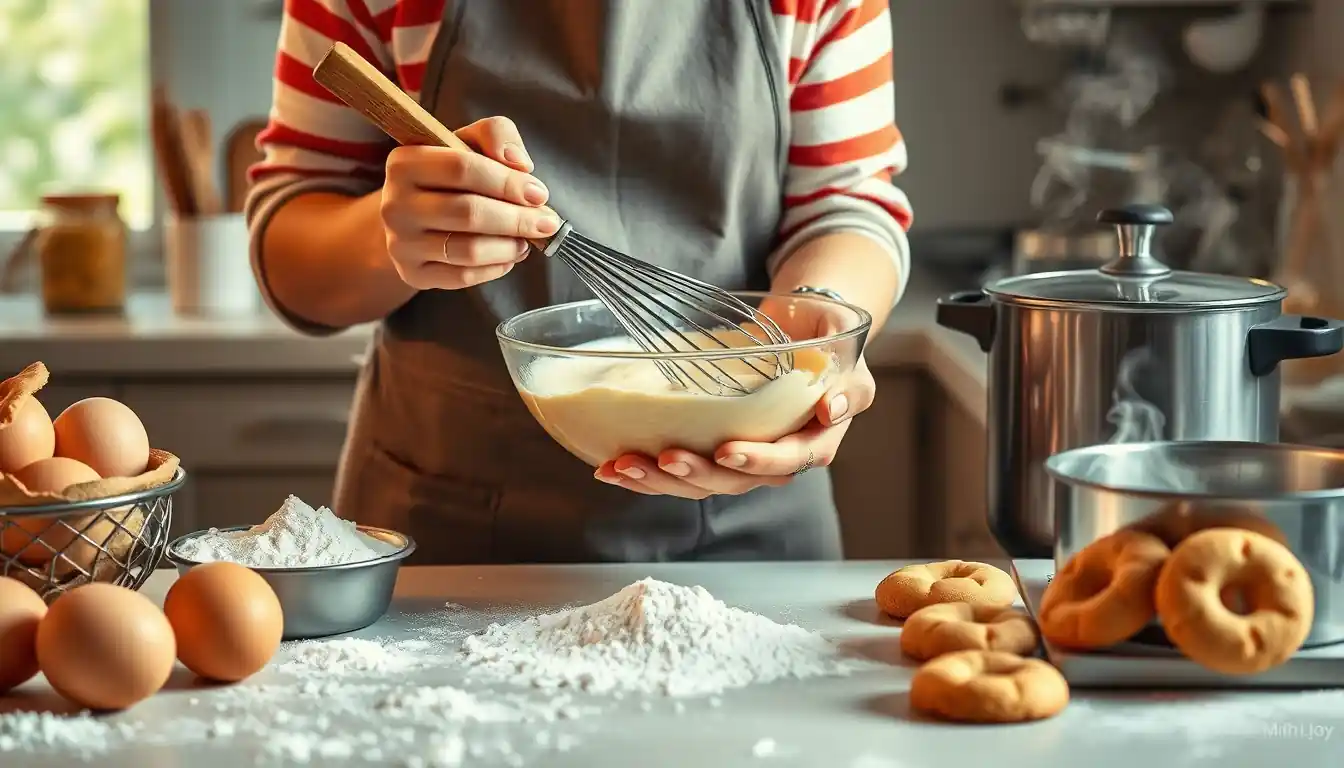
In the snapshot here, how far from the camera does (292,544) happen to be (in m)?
0.92

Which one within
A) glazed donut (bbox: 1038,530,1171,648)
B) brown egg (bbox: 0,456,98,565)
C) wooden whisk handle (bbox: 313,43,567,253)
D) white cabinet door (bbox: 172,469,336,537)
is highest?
wooden whisk handle (bbox: 313,43,567,253)

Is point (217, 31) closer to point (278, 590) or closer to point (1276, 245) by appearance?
point (1276, 245)

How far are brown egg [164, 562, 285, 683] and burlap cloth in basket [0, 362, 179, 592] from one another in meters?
0.07

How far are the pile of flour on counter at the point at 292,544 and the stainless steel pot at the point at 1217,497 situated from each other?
0.42 meters

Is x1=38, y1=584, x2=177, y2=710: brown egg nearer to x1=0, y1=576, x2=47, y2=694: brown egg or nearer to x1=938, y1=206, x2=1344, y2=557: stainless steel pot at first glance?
x1=0, y1=576, x2=47, y2=694: brown egg

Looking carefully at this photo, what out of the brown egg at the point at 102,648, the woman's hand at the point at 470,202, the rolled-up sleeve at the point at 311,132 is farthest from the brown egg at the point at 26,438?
the rolled-up sleeve at the point at 311,132

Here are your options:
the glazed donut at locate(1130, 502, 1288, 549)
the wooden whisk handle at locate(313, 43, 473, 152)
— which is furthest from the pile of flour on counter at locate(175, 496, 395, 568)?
the glazed donut at locate(1130, 502, 1288, 549)

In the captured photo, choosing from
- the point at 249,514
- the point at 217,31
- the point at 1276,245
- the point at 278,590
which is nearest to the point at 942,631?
the point at 278,590

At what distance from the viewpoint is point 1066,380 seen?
101 centimetres

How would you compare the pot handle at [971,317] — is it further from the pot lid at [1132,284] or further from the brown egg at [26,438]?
the brown egg at [26,438]

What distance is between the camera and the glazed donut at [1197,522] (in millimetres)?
786

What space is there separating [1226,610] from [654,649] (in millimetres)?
303

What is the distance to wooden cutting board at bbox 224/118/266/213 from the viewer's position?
93.1 inches

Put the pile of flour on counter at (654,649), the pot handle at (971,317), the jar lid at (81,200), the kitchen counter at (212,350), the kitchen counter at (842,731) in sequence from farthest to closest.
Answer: the jar lid at (81,200) < the kitchen counter at (212,350) < the pot handle at (971,317) < the pile of flour on counter at (654,649) < the kitchen counter at (842,731)
